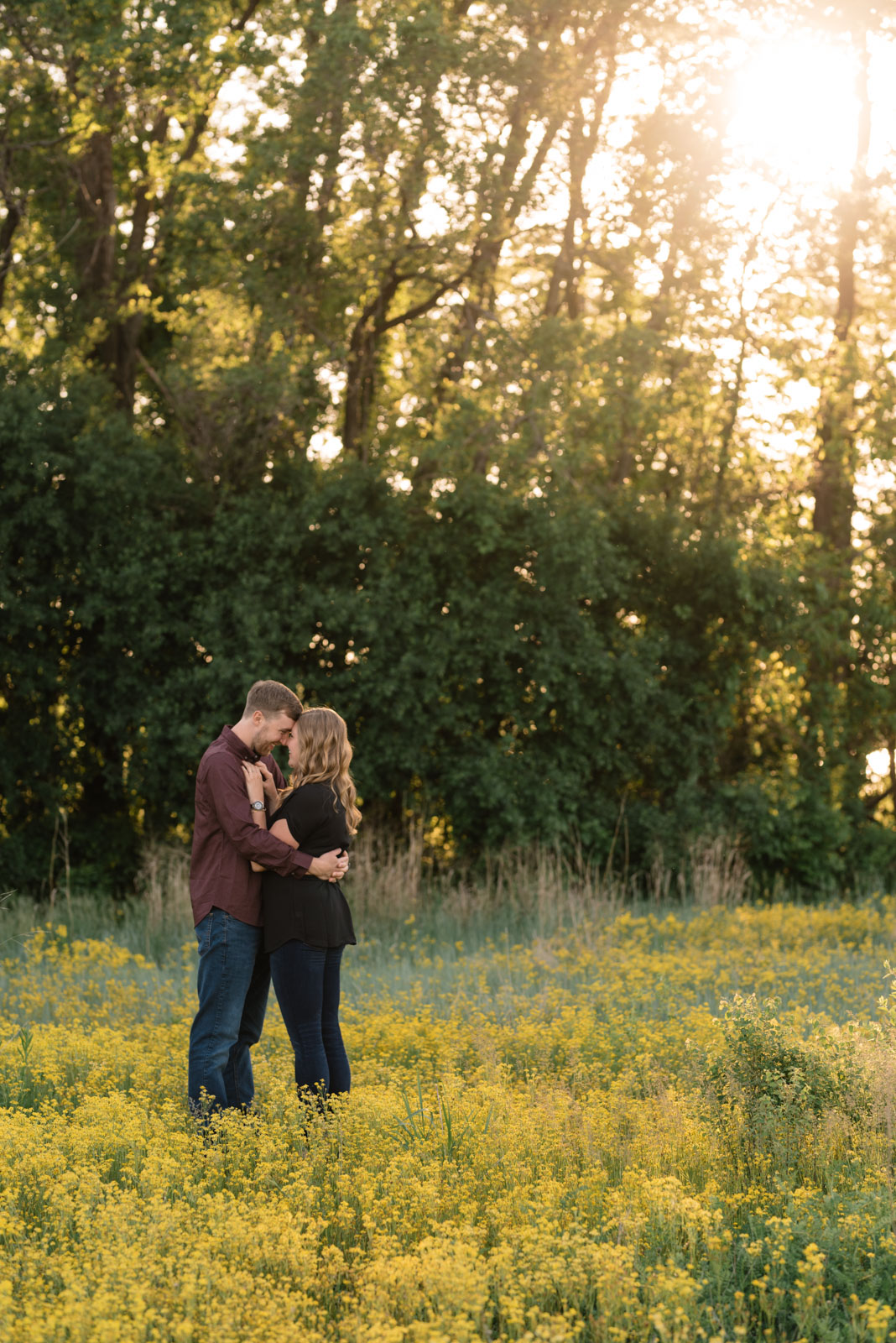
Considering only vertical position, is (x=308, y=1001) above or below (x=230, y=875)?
below

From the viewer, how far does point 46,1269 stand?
4.46m

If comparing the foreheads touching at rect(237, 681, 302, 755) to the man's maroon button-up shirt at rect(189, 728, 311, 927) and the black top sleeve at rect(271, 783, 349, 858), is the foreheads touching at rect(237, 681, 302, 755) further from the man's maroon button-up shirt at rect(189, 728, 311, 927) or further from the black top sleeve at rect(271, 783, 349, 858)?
the black top sleeve at rect(271, 783, 349, 858)

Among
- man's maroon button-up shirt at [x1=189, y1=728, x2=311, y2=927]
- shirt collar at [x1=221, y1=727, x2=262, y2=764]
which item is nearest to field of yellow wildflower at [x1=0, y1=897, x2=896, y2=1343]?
man's maroon button-up shirt at [x1=189, y1=728, x2=311, y2=927]

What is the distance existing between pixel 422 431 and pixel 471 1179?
13401mm

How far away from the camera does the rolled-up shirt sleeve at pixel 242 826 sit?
5793 mm

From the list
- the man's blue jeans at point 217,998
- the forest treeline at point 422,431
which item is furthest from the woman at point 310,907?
the forest treeline at point 422,431

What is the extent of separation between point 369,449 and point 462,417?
5.05 ft

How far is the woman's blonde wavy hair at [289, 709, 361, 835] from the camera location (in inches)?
234

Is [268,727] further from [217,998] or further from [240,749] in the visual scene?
[217,998]

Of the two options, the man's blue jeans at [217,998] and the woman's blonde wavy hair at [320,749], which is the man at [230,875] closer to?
the man's blue jeans at [217,998]

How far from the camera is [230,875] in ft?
19.5

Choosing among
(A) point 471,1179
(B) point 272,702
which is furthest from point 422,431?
(A) point 471,1179

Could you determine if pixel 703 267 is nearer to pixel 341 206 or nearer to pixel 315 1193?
pixel 341 206

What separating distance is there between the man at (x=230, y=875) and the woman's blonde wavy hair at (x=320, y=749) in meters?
0.14
